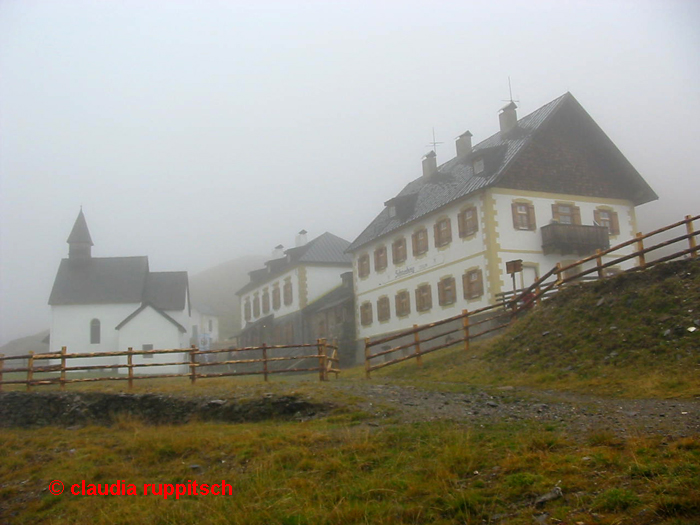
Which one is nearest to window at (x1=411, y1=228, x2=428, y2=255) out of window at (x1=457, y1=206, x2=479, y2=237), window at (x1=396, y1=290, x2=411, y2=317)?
window at (x1=396, y1=290, x2=411, y2=317)

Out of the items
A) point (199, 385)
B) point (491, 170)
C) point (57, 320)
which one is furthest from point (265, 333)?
point (199, 385)

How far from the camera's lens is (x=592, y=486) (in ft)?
23.9

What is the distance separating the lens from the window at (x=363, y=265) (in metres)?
41.1

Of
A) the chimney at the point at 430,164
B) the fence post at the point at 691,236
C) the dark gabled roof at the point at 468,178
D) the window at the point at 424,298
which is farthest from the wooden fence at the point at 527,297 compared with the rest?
the chimney at the point at 430,164

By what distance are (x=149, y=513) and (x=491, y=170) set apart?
2531cm

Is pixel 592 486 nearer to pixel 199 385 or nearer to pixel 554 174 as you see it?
pixel 199 385

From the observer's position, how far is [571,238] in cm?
3050

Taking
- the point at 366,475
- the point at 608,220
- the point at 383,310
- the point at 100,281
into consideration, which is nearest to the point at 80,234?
the point at 100,281

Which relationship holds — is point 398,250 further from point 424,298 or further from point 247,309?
point 247,309

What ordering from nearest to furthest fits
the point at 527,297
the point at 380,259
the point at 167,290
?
the point at 527,297 → the point at 380,259 → the point at 167,290

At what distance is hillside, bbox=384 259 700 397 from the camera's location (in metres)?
13.3

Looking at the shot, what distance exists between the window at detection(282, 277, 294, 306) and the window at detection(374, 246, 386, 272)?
42.0 feet

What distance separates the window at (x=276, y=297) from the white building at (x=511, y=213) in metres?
18.0

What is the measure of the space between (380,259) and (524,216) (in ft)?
34.5
